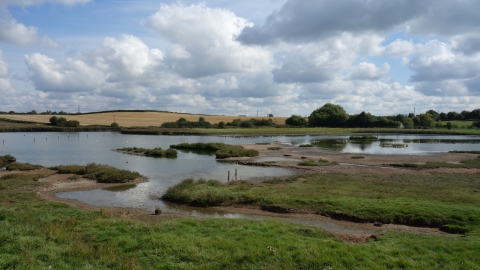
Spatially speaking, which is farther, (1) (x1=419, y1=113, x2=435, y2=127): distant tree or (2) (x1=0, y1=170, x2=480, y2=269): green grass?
(1) (x1=419, y1=113, x2=435, y2=127): distant tree

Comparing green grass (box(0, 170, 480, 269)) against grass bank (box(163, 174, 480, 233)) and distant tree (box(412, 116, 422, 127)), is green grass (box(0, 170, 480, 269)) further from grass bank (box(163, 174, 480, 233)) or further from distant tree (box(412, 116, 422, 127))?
distant tree (box(412, 116, 422, 127))

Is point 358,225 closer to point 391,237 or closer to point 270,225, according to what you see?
point 391,237

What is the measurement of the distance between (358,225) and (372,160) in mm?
33353

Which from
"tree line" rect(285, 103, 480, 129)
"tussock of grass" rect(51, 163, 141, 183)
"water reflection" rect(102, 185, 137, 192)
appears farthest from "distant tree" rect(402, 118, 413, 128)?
"water reflection" rect(102, 185, 137, 192)

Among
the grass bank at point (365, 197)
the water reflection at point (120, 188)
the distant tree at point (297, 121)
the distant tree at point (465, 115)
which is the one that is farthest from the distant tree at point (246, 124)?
the water reflection at point (120, 188)

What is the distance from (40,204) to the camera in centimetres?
2080

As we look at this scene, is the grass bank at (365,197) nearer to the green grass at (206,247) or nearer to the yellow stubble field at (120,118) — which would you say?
the green grass at (206,247)

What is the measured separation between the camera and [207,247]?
1202 cm

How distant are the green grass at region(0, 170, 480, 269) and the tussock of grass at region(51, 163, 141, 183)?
16.4 meters

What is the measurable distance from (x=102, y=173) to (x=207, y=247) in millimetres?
24749

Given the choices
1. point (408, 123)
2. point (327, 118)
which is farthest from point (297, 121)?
point (408, 123)

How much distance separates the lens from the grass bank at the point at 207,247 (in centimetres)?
1048

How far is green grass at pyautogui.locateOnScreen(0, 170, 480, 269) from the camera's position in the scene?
10492 millimetres

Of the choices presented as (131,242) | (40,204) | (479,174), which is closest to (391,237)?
(131,242)
